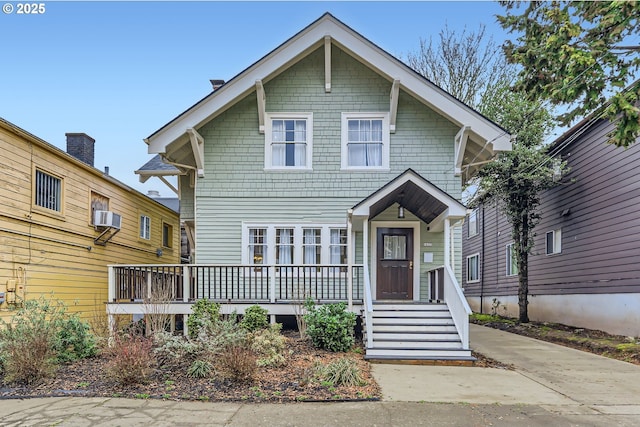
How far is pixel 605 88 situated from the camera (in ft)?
26.1

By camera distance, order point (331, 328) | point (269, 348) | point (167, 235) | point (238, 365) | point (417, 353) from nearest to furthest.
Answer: point (238, 365), point (269, 348), point (417, 353), point (331, 328), point (167, 235)

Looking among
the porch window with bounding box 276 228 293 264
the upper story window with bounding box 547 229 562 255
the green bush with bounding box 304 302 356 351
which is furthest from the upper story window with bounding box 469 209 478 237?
the green bush with bounding box 304 302 356 351

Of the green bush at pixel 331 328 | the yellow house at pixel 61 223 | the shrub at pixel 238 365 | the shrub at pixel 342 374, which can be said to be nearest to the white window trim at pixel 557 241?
the green bush at pixel 331 328

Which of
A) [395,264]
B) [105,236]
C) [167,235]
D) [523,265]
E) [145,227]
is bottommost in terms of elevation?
[523,265]

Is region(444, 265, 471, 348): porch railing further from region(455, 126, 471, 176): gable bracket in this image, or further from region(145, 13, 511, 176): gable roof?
region(145, 13, 511, 176): gable roof

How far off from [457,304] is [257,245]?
5.18 m

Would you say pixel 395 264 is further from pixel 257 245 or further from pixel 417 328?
pixel 257 245

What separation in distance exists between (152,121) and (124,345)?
50395 millimetres

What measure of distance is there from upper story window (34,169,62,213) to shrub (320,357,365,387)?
813 cm

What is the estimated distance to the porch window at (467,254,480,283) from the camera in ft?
75.3

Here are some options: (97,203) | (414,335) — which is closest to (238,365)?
(414,335)

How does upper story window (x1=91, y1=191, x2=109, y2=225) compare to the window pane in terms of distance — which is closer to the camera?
the window pane

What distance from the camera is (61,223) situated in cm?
1091

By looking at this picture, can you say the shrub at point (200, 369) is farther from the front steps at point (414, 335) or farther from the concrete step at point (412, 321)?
the concrete step at point (412, 321)
